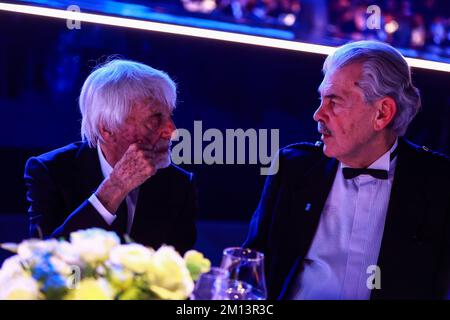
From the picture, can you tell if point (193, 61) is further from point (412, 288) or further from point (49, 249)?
point (49, 249)

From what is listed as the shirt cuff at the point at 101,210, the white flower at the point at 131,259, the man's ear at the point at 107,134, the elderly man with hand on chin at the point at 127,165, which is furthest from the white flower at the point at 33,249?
the man's ear at the point at 107,134

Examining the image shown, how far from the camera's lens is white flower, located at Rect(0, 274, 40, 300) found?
39.0 inches

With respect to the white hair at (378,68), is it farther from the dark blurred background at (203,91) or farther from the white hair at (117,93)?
the dark blurred background at (203,91)

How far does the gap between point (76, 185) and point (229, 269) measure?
109 centimetres

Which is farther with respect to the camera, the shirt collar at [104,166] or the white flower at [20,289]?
the shirt collar at [104,166]

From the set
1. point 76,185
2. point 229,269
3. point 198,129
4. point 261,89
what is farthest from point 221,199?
point 229,269

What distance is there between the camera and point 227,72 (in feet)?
16.4

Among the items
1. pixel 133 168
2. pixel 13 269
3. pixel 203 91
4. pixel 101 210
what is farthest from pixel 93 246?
pixel 203 91

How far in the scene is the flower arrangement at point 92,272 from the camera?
1.01 metres

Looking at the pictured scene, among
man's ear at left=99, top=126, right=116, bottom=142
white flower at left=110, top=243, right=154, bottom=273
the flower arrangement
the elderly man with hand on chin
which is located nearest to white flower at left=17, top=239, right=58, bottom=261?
the flower arrangement

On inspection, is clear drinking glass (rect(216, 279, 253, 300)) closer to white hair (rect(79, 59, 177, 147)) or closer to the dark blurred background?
white hair (rect(79, 59, 177, 147))

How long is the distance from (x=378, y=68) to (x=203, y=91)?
10.1 feet

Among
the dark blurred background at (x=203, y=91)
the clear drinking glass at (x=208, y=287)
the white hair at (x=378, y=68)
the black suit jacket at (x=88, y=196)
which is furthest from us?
the dark blurred background at (x=203, y=91)

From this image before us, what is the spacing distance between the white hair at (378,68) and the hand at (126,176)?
73cm
